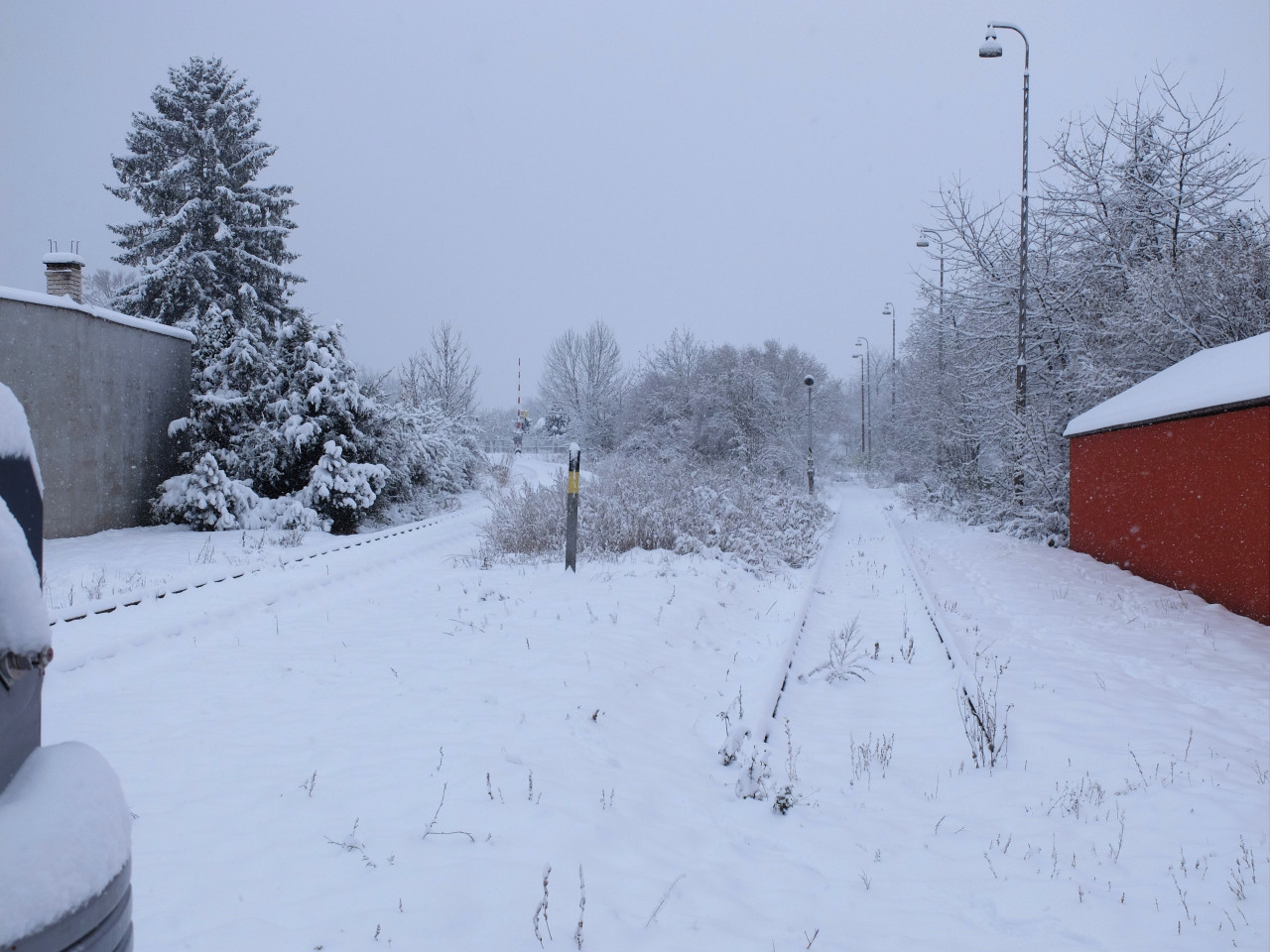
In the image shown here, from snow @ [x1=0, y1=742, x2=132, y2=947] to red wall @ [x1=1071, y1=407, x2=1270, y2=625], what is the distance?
10.3 metres

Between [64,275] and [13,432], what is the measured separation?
1677 centimetres

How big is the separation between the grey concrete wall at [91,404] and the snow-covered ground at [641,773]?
5.99m

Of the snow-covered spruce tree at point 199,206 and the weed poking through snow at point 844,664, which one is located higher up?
the snow-covered spruce tree at point 199,206

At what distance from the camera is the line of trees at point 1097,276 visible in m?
13.1

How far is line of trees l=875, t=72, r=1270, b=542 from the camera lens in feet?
42.9

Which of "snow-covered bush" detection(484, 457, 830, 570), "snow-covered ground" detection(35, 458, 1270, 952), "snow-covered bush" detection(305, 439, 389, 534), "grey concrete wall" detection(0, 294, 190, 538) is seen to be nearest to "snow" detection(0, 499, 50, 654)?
"snow-covered ground" detection(35, 458, 1270, 952)

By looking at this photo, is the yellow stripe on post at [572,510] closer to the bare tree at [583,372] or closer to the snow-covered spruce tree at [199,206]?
the snow-covered spruce tree at [199,206]

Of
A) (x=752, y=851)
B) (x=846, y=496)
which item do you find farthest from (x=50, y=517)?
(x=846, y=496)

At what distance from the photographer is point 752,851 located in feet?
11.2

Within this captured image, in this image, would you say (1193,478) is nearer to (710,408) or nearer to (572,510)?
(572,510)

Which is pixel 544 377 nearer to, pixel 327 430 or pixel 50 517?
pixel 327 430

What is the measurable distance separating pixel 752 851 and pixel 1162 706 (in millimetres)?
4168

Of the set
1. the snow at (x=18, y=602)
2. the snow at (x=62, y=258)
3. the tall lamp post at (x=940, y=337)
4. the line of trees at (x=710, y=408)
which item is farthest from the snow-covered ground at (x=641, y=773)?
the line of trees at (x=710, y=408)

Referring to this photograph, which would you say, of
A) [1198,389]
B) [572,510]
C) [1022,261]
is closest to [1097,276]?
[1022,261]
